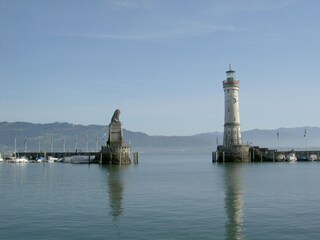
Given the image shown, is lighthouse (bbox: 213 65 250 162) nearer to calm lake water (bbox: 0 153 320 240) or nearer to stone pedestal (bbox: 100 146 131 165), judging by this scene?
stone pedestal (bbox: 100 146 131 165)

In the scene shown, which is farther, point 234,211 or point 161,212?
point 234,211

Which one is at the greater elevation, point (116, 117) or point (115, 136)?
point (116, 117)

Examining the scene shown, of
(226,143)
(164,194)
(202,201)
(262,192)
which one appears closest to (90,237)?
(202,201)

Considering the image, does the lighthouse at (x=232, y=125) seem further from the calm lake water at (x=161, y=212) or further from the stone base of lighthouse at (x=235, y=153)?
the calm lake water at (x=161, y=212)

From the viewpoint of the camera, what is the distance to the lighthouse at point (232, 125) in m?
120

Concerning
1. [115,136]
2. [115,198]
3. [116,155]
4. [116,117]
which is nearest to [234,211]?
[115,198]

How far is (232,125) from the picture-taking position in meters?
119

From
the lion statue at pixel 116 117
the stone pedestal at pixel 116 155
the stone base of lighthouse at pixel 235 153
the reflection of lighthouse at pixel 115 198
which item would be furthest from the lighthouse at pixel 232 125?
the reflection of lighthouse at pixel 115 198

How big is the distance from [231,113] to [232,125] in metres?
3.03

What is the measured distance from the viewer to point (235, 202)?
149ft

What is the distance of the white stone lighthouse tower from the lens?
11944 cm

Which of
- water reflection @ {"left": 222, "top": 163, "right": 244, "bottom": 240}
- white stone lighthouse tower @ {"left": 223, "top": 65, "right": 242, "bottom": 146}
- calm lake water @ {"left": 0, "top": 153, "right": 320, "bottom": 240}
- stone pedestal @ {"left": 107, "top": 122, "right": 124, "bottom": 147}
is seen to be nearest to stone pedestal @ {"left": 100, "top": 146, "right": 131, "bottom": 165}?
stone pedestal @ {"left": 107, "top": 122, "right": 124, "bottom": 147}

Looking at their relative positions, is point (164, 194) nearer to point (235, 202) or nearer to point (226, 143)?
point (235, 202)

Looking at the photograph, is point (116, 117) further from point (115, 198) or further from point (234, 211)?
point (234, 211)
